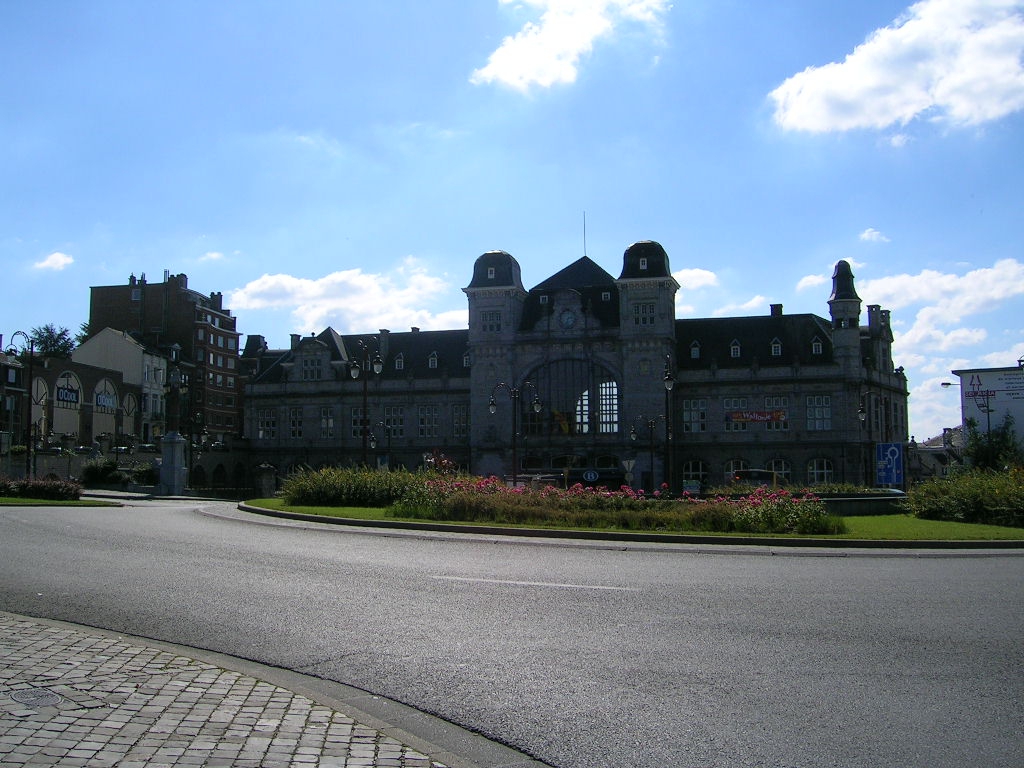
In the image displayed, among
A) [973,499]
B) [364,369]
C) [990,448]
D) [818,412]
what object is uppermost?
[364,369]

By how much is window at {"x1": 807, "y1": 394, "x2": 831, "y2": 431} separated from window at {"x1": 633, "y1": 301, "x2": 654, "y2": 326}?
514 inches

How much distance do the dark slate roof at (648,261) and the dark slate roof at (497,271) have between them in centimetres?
861

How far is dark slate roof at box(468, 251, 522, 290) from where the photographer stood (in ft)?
242

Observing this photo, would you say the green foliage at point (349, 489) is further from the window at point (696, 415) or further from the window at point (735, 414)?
the window at point (735, 414)

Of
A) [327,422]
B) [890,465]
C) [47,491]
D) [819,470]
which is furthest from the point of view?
[327,422]

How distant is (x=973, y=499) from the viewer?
2803cm

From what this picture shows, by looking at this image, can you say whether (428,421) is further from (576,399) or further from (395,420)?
(576,399)

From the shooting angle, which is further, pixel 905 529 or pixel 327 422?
pixel 327 422

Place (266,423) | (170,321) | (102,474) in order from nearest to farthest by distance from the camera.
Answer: (102,474) < (266,423) < (170,321)

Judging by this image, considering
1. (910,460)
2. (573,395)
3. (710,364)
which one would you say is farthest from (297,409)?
(910,460)

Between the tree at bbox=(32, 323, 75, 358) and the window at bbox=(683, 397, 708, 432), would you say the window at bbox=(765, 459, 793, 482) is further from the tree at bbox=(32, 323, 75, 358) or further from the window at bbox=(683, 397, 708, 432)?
the tree at bbox=(32, 323, 75, 358)

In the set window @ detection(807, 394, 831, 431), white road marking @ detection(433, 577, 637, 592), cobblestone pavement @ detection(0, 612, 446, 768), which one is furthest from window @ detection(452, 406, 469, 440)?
cobblestone pavement @ detection(0, 612, 446, 768)

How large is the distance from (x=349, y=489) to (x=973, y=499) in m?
19.8

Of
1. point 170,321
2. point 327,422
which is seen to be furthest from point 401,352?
point 170,321
